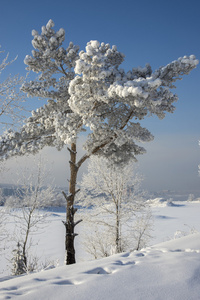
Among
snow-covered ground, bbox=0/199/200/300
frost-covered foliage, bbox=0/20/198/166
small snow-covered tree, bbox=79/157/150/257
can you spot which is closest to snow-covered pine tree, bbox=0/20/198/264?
frost-covered foliage, bbox=0/20/198/166

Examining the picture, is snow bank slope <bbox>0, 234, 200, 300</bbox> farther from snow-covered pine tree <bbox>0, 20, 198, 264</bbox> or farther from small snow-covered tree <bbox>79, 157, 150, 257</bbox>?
small snow-covered tree <bbox>79, 157, 150, 257</bbox>

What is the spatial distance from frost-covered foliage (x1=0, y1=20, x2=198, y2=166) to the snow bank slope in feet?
13.9

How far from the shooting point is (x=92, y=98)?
24.3 feet

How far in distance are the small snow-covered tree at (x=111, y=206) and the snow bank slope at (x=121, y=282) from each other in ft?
33.7

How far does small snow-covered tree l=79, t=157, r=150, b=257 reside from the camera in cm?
1405

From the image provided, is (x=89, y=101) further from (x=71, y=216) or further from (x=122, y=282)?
(x=122, y=282)

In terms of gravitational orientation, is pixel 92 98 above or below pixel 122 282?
above

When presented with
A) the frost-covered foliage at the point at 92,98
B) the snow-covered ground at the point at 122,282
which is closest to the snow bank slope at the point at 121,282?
the snow-covered ground at the point at 122,282

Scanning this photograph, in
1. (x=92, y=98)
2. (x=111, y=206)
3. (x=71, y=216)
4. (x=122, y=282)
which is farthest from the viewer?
(x=111, y=206)

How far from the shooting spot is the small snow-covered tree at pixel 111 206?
14.1 meters

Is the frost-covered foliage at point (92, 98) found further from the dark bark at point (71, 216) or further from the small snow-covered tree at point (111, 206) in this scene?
Answer: the small snow-covered tree at point (111, 206)

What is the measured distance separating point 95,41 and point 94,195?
35.6ft

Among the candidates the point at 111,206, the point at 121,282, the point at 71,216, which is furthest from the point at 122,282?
the point at 111,206

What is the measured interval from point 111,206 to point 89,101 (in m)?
9.16
